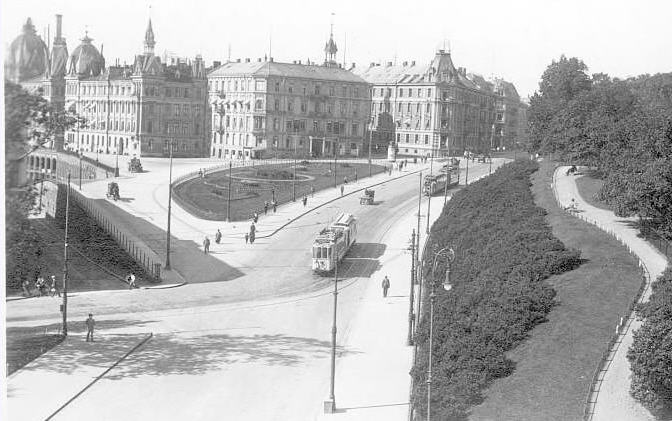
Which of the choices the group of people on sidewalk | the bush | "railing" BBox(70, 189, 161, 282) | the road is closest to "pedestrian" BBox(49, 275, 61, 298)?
the group of people on sidewalk

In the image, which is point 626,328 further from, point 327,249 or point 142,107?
point 142,107

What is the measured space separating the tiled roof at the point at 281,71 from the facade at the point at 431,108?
1952 cm

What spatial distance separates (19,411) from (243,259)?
2759 cm

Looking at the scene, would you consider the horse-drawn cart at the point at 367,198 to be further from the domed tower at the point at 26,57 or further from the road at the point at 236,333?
the domed tower at the point at 26,57

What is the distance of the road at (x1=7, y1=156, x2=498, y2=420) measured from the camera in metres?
26.9

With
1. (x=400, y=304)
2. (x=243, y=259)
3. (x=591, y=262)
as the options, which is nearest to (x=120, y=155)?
(x=243, y=259)

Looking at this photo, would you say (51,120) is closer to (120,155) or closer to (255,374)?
(255,374)

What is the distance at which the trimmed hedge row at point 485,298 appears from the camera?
25.3 meters

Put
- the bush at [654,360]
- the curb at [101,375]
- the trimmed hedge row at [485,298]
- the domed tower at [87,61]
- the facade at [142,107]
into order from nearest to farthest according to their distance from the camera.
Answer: the bush at [654,360] → the curb at [101,375] → the trimmed hedge row at [485,298] → the domed tower at [87,61] → the facade at [142,107]

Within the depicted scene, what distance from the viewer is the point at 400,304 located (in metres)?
42.5

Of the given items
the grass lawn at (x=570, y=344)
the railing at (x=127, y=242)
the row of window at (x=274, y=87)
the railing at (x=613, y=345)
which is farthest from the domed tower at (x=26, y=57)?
the row of window at (x=274, y=87)

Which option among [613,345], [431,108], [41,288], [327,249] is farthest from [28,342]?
[431,108]

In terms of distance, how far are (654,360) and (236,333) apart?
1865 cm

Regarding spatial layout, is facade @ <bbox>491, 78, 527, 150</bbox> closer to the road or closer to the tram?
the road
